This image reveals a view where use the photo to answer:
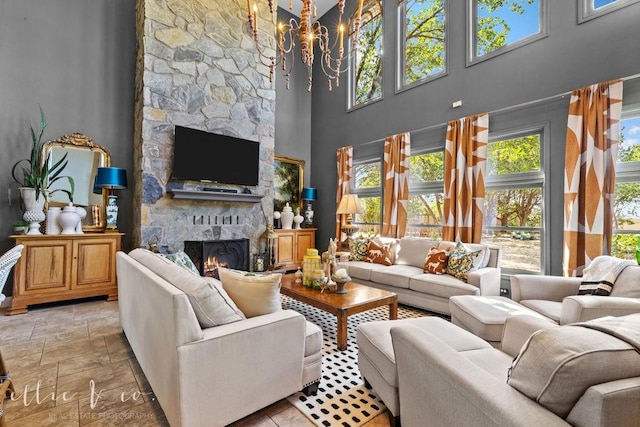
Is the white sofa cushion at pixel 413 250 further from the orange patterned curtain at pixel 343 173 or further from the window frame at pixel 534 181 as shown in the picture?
the orange patterned curtain at pixel 343 173

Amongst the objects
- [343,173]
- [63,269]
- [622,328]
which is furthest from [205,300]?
[343,173]

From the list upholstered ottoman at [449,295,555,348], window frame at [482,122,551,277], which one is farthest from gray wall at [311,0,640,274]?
upholstered ottoman at [449,295,555,348]

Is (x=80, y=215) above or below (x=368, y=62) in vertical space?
below

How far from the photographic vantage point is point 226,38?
15.9 ft

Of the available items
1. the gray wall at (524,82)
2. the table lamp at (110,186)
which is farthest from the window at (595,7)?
the table lamp at (110,186)

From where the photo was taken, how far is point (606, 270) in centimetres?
237

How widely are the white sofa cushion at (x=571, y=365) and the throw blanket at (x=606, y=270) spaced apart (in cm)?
195

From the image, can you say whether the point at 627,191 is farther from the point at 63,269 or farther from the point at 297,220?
the point at 63,269

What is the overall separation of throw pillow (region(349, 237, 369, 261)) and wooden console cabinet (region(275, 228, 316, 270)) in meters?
1.48

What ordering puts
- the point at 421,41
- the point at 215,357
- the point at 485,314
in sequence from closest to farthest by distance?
1. the point at 215,357
2. the point at 485,314
3. the point at 421,41

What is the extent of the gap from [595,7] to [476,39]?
1264 millimetres

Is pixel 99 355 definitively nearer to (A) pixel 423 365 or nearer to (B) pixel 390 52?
(A) pixel 423 365

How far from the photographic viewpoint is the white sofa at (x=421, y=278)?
3240mm

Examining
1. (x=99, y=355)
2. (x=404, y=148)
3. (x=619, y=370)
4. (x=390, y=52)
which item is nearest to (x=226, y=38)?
(x=390, y=52)
